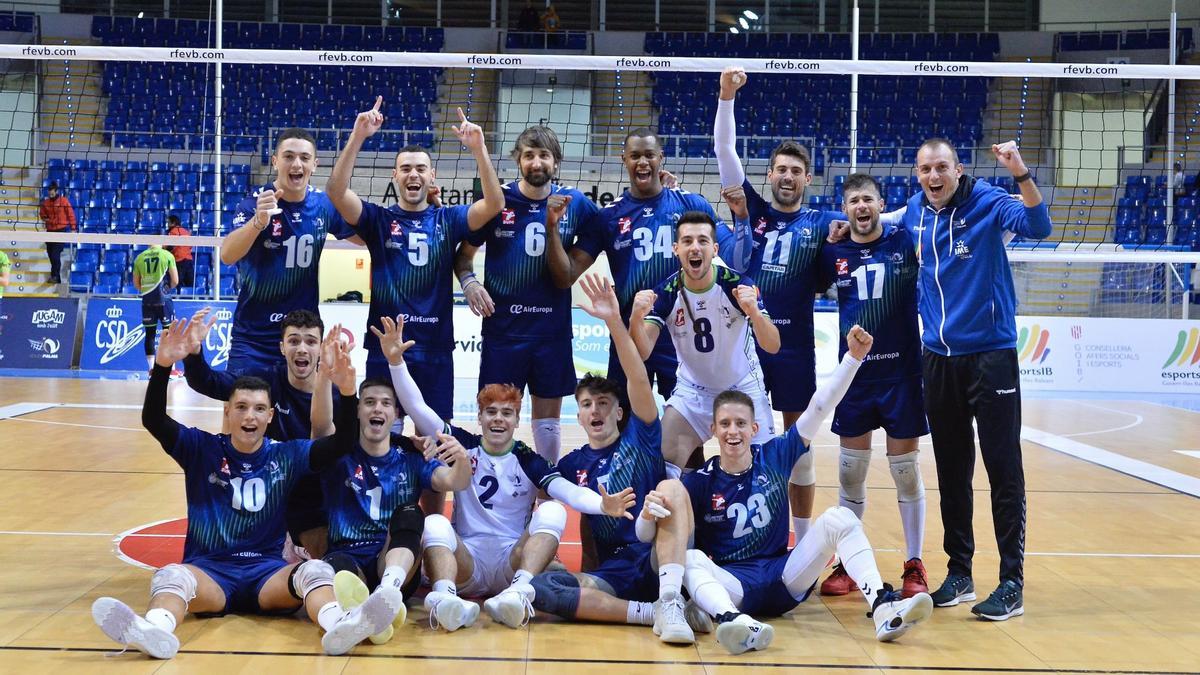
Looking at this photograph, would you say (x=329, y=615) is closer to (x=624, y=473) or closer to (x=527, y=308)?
(x=624, y=473)

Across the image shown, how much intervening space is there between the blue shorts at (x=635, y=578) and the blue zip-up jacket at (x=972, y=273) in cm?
169

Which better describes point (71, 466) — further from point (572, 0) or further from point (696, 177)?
point (572, 0)

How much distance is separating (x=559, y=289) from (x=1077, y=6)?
22.0 meters

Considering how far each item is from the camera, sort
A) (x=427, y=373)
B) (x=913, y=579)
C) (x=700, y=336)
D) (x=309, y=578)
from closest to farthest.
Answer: (x=309, y=578) < (x=913, y=579) < (x=700, y=336) < (x=427, y=373)

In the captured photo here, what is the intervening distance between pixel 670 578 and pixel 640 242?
1975mm

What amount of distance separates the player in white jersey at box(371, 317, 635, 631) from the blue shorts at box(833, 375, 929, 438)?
126cm

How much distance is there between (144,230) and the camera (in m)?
19.1

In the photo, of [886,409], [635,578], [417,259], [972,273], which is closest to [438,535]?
[635,578]

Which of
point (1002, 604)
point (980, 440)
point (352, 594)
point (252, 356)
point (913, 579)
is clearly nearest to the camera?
point (352, 594)

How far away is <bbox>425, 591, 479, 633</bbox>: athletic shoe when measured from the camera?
14.6ft

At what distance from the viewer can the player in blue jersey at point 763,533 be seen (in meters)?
4.52

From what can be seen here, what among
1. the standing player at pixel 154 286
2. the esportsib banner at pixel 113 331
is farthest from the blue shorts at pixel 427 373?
the esportsib banner at pixel 113 331

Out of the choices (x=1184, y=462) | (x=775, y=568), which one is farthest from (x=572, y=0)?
(x=775, y=568)

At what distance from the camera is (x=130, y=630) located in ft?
13.1
